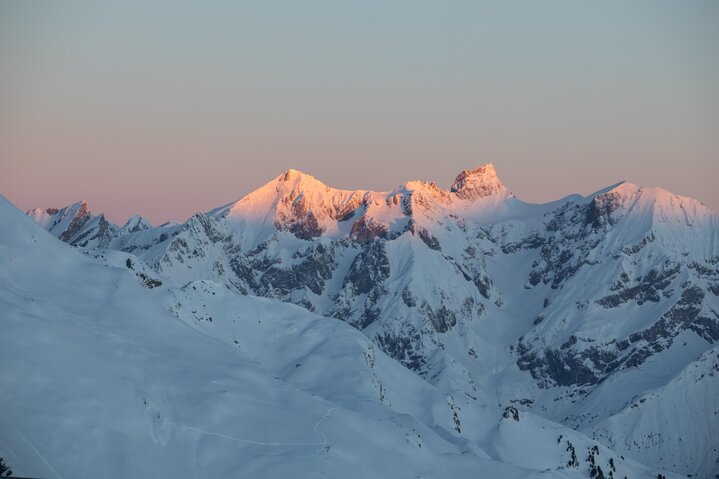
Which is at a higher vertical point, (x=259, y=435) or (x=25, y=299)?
(x=25, y=299)

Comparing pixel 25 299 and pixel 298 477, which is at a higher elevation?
pixel 25 299

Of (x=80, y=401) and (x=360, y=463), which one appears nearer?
(x=80, y=401)

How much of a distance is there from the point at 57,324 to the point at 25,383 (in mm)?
20781

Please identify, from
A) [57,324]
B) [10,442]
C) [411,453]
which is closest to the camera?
[10,442]

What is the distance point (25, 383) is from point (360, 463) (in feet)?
154

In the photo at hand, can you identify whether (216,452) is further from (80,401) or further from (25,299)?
(25,299)

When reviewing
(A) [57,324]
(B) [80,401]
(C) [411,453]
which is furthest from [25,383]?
(C) [411,453]

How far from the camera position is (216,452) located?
174750mm

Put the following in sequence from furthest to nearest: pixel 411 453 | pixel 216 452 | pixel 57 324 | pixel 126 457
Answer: pixel 411 453
pixel 57 324
pixel 216 452
pixel 126 457

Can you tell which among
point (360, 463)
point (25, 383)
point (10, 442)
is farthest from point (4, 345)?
point (360, 463)

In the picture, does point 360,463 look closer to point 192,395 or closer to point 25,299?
point 192,395

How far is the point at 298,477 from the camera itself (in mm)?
170625

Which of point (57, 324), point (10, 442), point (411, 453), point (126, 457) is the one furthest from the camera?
point (411, 453)

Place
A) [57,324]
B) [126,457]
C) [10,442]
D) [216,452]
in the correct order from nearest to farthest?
[10,442], [126,457], [216,452], [57,324]
